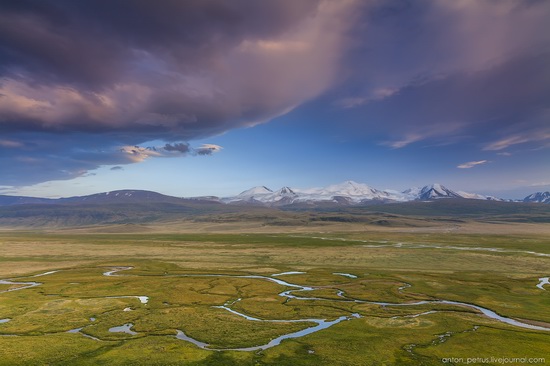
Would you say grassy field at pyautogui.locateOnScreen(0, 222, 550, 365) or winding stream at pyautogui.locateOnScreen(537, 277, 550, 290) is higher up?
grassy field at pyautogui.locateOnScreen(0, 222, 550, 365)

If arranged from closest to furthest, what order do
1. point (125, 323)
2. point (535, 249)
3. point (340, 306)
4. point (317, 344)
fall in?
point (317, 344)
point (125, 323)
point (340, 306)
point (535, 249)

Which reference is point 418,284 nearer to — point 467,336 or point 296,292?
point 296,292

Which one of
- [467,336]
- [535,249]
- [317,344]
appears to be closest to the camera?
[317,344]

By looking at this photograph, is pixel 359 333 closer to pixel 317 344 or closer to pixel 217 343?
pixel 317 344

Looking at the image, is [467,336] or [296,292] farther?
[296,292]

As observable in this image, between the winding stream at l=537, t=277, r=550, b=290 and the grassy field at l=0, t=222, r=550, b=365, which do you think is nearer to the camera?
the grassy field at l=0, t=222, r=550, b=365

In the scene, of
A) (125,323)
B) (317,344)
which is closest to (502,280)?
(317,344)

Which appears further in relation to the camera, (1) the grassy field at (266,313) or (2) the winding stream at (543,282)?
(2) the winding stream at (543,282)

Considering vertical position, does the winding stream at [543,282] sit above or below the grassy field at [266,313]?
below

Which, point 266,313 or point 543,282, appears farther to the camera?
point 543,282

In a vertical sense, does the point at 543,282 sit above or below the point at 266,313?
A: below
